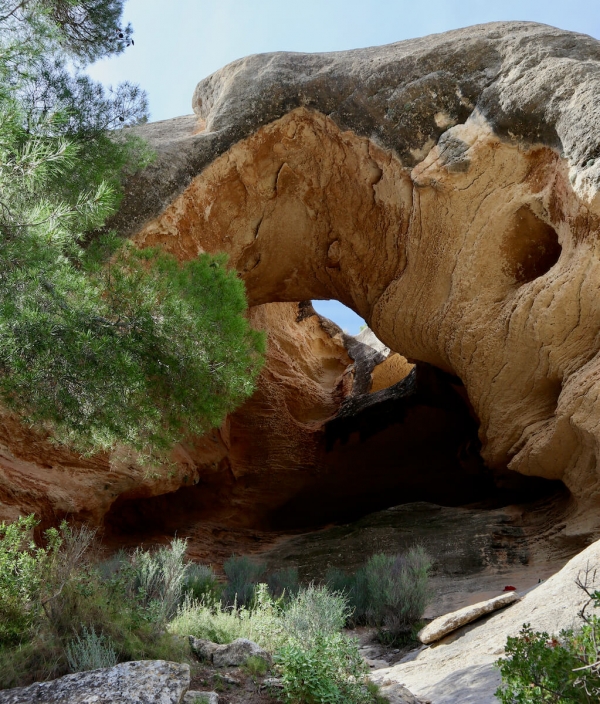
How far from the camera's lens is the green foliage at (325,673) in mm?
4004

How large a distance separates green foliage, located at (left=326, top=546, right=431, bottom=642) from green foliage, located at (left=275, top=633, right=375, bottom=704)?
2.18 m

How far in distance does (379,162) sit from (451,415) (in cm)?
609

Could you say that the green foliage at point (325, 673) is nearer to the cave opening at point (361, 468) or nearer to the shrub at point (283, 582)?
the shrub at point (283, 582)

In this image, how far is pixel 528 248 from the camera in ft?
28.3

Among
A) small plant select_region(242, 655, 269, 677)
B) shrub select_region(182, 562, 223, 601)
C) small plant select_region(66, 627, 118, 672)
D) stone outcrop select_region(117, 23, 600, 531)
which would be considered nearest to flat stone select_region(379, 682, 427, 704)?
small plant select_region(242, 655, 269, 677)

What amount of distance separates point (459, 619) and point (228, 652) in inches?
91.0

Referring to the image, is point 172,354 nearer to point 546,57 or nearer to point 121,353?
point 121,353

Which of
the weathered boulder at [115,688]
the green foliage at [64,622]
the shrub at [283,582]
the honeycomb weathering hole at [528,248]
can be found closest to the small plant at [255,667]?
the green foliage at [64,622]

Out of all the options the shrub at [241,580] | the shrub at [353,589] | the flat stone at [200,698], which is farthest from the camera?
the shrub at [241,580]

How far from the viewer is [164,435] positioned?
5332 millimetres

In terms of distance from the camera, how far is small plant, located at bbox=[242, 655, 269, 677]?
441 cm

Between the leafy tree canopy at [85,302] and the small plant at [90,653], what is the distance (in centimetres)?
148

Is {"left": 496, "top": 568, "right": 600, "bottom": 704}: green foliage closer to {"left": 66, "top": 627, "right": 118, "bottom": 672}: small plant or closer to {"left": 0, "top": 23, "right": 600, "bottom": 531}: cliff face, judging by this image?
{"left": 66, "top": 627, "right": 118, "bottom": 672}: small plant

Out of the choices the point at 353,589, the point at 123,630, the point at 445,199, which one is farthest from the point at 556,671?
the point at 445,199
